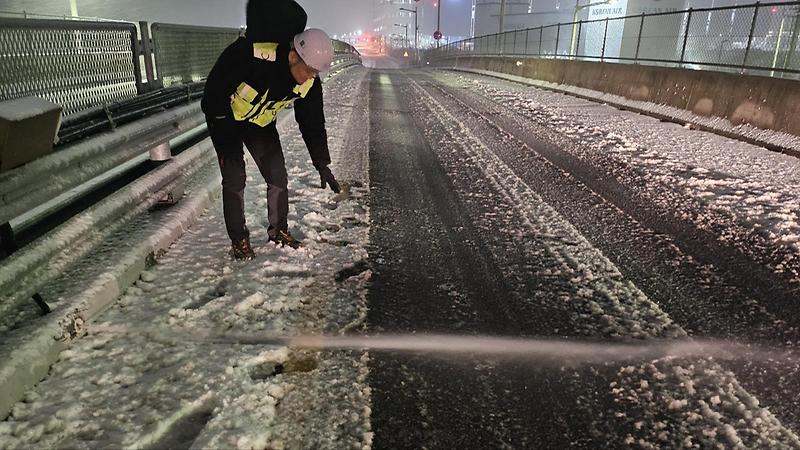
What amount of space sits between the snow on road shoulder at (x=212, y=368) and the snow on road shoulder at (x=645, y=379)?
1.21 metres

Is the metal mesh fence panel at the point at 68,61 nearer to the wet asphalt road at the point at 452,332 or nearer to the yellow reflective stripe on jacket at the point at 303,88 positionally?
the yellow reflective stripe on jacket at the point at 303,88

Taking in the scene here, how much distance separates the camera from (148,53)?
5465 mm

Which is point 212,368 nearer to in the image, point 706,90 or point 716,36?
point 706,90

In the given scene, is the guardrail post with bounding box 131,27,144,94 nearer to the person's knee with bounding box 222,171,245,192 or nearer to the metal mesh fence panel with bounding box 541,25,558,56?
the person's knee with bounding box 222,171,245,192

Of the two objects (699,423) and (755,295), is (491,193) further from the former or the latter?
(699,423)

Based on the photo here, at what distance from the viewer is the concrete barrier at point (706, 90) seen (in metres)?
7.29

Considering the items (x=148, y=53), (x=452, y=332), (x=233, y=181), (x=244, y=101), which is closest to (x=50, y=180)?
(x=233, y=181)

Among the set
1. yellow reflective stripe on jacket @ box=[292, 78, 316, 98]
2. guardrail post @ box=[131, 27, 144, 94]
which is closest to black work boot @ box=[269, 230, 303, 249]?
yellow reflective stripe on jacket @ box=[292, 78, 316, 98]

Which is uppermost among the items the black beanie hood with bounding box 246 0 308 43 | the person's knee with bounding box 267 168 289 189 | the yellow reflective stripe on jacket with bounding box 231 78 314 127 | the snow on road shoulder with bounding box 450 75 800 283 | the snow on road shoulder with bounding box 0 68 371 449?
the black beanie hood with bounding box 246 0 308 43

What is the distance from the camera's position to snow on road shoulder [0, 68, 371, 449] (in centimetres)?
204

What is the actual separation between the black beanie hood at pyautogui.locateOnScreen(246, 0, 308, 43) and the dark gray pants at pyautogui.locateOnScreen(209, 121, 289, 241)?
1.96ft

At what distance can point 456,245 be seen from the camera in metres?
3.93

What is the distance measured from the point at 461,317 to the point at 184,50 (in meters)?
5.58

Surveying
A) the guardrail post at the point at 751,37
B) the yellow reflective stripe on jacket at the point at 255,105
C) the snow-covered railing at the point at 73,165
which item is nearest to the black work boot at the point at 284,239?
the yellow reflective stripe on jacket at the point at 255,105
